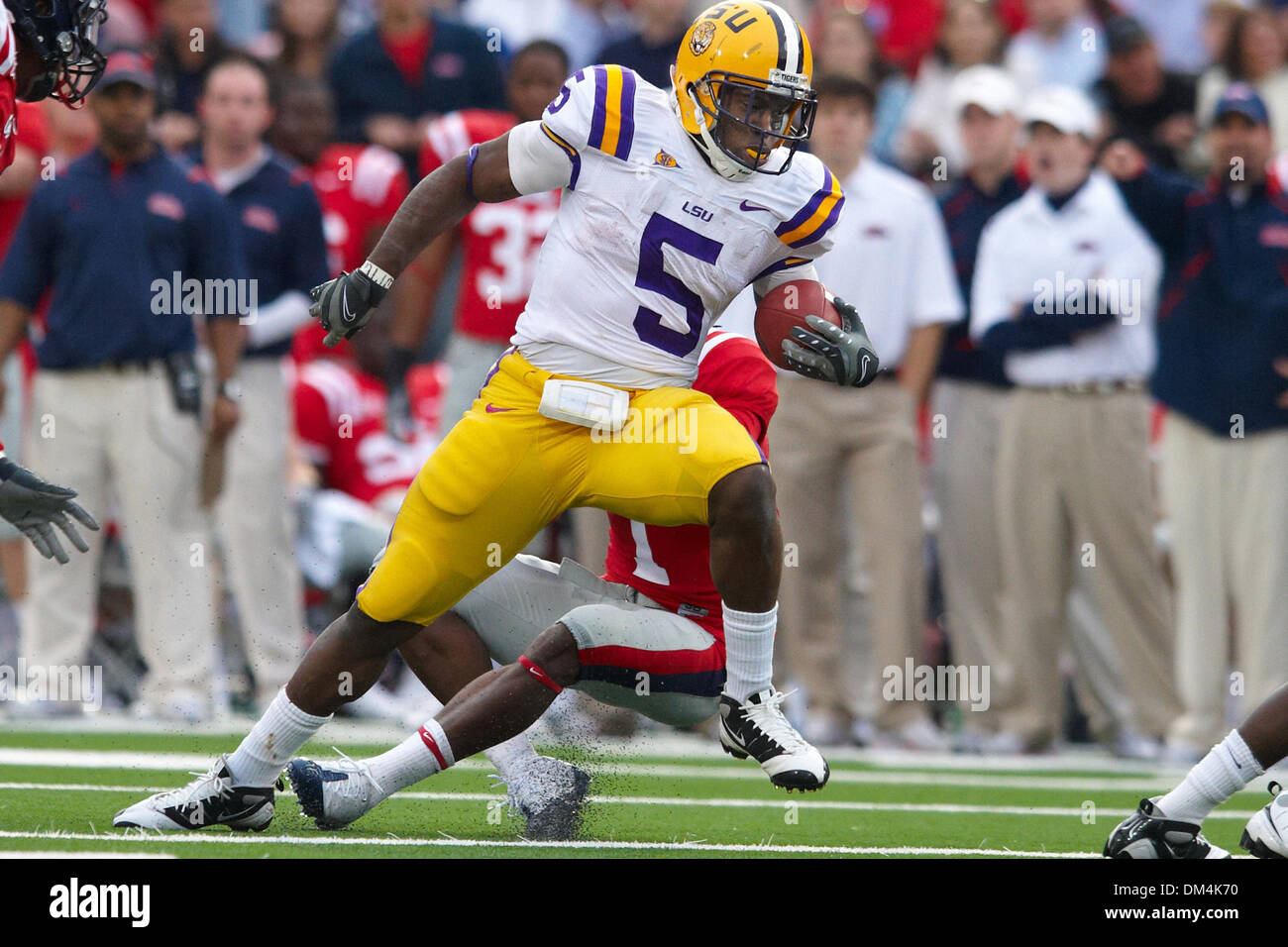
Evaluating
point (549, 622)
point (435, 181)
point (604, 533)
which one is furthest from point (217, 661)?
point (435, 181)

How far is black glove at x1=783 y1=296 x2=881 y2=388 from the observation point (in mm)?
4734

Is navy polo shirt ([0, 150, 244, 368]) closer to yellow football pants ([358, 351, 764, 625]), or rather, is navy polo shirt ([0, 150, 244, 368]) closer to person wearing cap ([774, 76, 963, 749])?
person wearing cap ([774, 76, 963, 749])

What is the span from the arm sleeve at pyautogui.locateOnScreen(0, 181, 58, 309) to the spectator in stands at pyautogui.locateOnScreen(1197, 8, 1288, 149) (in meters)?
5.58

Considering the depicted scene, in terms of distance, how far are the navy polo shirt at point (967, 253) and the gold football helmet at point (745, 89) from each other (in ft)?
11.9

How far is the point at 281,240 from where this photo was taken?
826 cm

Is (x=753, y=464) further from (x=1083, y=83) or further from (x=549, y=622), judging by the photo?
(x=1083, y=83)

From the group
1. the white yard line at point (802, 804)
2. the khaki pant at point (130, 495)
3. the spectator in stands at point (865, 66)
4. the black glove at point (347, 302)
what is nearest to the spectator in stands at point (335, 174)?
the khaki pant at point (130, 495)

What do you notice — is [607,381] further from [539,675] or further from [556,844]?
[556,844]

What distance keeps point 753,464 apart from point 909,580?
11.4 ft

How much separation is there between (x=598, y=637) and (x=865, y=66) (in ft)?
17.2

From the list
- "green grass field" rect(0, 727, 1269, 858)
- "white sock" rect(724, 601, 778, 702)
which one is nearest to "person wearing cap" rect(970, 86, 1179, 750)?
"green grass field" rect(0, 727, 1269, 858)

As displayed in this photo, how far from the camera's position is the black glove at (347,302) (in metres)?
4.59

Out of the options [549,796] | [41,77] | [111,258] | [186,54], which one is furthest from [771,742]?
[186,54]
